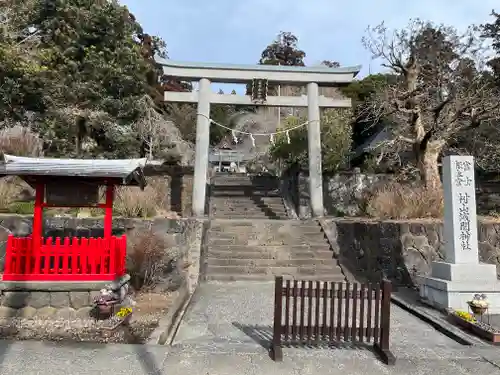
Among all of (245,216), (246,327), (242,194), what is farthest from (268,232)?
(242,194)

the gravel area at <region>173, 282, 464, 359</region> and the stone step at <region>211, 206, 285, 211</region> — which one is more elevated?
the stone step at <region>211, 206, 285, 211</region>

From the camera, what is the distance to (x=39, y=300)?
23.3 feet

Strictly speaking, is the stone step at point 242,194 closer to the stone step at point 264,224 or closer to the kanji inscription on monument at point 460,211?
the stone step at point 264,224

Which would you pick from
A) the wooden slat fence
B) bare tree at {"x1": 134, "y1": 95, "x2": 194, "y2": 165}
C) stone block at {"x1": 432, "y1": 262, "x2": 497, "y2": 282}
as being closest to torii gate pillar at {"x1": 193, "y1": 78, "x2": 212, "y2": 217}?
bare tree at {"x1": 134, "y1": 95, "x2": 194, "y2": 165}

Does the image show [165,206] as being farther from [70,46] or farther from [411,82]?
[411,82]

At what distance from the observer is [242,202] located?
58.0ft

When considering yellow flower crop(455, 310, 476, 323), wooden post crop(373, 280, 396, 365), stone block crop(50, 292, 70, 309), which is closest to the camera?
wooden post crop(373, 280, 396, 365)

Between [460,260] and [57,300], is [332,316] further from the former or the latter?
[57,300]

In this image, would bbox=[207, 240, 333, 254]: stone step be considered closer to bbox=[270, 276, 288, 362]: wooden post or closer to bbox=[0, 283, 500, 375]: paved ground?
bbox=[0, 283, 500, 375]: paved ground

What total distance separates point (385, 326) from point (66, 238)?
18.0 ft

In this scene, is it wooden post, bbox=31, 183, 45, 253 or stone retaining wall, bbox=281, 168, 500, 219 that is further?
stone retaining wall, bbox=281, 168, 500, 219

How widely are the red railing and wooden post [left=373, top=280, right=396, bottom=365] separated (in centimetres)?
462

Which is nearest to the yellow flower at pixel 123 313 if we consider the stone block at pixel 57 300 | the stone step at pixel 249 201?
the stone block at pixel 57 300

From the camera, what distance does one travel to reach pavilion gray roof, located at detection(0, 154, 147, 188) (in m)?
7.42
